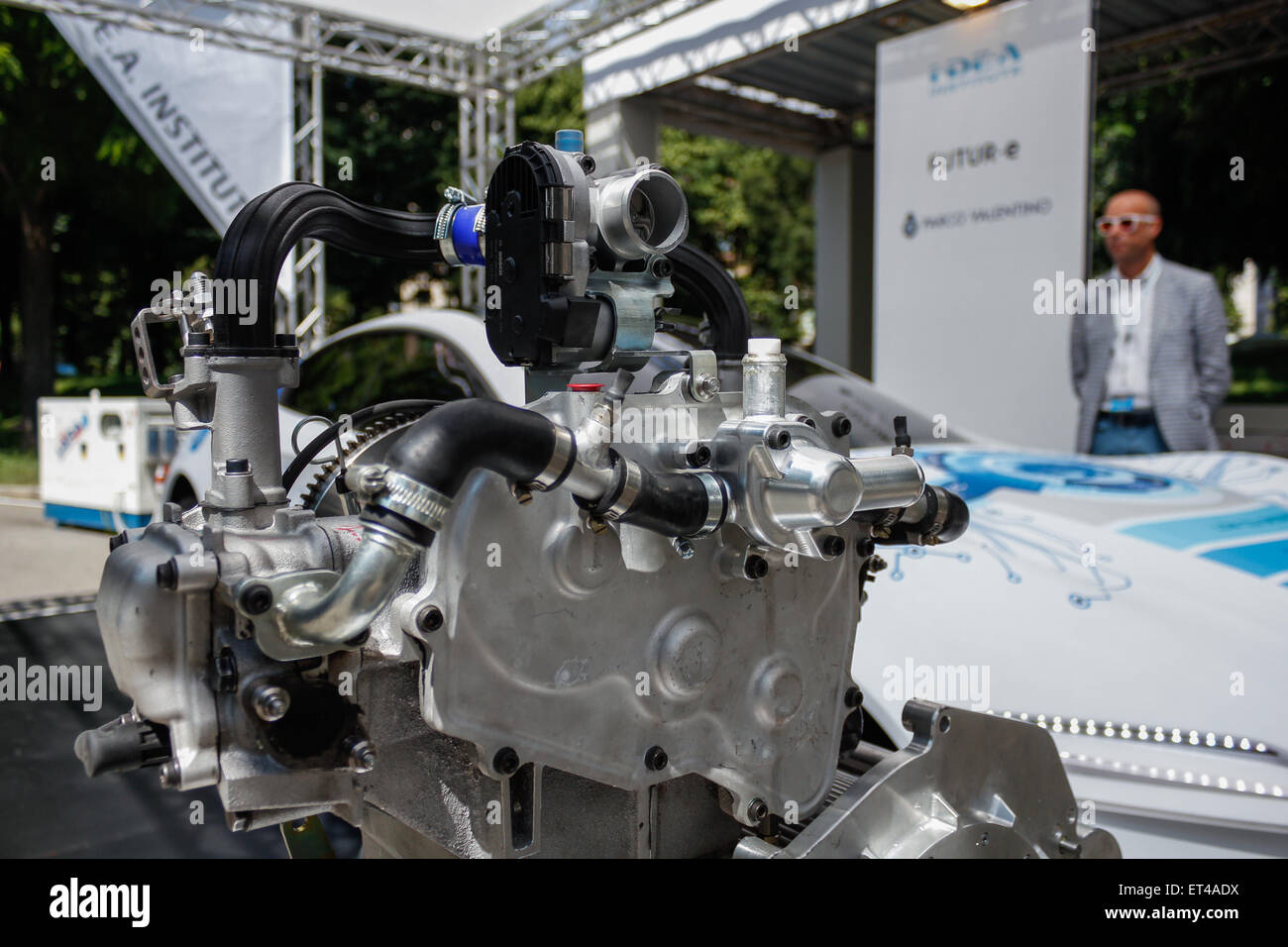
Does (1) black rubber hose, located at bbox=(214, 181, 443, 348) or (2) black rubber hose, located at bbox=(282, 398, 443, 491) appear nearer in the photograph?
(1) black rubber hose, located at bbox=(214, 181, 443, 348)

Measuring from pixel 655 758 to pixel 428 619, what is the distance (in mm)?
407

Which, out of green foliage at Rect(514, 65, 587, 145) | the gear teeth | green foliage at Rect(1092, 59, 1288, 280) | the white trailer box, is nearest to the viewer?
the gear teeth

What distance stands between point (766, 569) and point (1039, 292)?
5.45 metres

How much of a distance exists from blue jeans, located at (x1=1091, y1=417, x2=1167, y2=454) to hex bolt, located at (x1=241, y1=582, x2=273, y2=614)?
5047 millimetres

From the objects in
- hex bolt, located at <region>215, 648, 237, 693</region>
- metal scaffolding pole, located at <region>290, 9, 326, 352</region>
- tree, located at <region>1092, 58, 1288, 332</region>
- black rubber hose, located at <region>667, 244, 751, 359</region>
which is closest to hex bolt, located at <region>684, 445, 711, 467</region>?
black rubber hose, located at <region>667, 244, 751, 359</region>

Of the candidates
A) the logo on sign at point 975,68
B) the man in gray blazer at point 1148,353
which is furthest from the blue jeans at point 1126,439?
the logo on sign at point 975,68

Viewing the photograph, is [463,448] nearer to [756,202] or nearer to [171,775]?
[171,775]

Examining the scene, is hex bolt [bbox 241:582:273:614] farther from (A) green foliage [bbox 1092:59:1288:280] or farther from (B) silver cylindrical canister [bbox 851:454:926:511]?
(A) green foliage [bbox 1092:59:1288:280]

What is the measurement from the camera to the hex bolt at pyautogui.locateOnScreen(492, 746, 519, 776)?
1.31 meters

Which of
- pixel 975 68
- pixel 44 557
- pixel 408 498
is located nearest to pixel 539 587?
pixel 408 498

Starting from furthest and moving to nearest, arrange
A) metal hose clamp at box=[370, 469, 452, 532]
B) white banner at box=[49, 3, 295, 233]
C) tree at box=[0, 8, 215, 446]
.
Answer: tree at box=[0, 8, 215, 446] < white banner at box=[49, 3, 295, 233] < metal hose clamp at box=[370, 469, 452, 532]

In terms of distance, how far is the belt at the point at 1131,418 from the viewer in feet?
17.5

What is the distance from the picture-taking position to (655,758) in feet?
4.73
